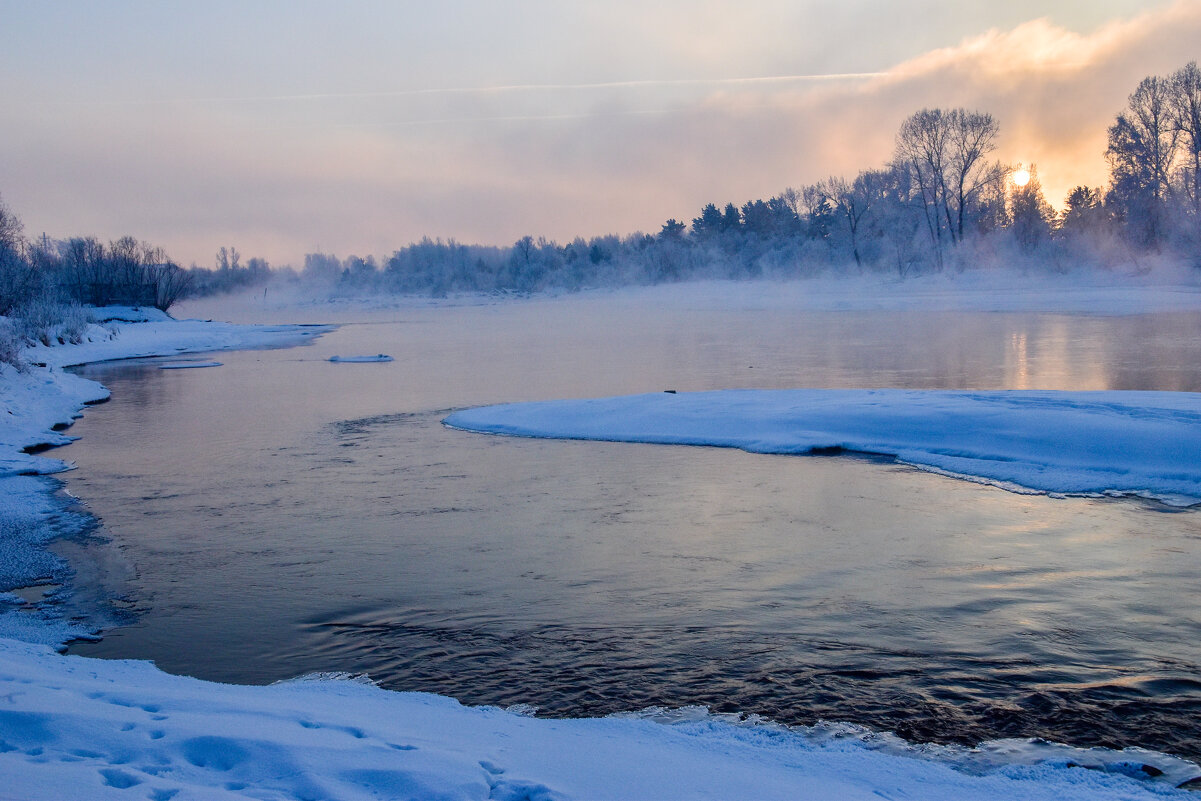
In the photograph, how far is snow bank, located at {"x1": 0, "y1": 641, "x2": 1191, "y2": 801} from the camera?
3252 millimetres

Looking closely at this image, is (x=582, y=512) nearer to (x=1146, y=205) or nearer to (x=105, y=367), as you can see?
(x=105, y=367)

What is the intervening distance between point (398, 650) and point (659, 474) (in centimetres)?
537

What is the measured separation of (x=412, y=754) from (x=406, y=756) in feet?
0.11

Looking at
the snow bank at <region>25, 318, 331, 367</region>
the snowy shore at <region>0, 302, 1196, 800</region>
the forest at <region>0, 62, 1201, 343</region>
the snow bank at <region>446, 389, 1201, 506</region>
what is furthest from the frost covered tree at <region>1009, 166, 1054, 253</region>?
the snowy shore at <region>0, 302, 1196, 800</region>

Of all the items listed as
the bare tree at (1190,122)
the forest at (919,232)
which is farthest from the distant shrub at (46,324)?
the bare tree at (1190,122)

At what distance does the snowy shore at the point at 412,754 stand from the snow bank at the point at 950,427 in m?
6.00

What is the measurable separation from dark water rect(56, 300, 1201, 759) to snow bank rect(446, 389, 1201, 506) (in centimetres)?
72

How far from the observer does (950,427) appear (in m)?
11.4

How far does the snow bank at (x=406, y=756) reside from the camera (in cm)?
325

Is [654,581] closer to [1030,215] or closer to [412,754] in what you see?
[412,754]

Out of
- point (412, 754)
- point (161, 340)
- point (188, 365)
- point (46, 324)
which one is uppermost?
point (46, 324)

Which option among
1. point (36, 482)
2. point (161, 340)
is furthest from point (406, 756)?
point (161, 340)

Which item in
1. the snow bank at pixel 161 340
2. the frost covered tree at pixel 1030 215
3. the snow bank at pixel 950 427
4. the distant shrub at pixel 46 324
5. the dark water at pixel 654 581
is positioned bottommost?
the dark water at pixel 654 581

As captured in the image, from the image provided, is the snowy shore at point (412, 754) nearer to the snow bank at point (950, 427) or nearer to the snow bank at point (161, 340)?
the snow bank at point (950, 427)
